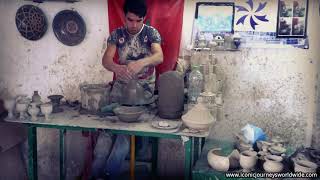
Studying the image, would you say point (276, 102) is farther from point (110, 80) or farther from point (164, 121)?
point (110, 80)

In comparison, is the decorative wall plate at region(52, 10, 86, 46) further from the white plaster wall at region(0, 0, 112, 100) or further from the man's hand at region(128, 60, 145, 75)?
the man's hand at region(128, 60, 145, 75)

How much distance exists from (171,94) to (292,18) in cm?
144

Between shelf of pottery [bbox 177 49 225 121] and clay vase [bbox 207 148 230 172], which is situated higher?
shelf of pottery [bbox 177 49 225 121]

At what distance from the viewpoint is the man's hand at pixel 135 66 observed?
138 inches

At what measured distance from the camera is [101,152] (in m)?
3.59

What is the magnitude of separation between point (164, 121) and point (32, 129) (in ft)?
3.84

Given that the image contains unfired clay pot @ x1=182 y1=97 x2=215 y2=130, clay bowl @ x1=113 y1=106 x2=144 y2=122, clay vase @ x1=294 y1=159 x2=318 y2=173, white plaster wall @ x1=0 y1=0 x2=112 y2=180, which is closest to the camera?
clay vase @ x1=294 y1=159 x2=318 y2=173

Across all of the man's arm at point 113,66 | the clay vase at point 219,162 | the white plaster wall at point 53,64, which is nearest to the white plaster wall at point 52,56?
the white plaster wall at point 53,64

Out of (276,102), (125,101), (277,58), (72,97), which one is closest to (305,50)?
(277,58)

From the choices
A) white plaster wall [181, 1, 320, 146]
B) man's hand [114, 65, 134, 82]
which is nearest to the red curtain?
white plaster wall [181, 1, 320, 146]

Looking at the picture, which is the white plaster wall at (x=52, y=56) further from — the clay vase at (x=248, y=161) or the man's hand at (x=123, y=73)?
the clay vase at (x=248, y=161)

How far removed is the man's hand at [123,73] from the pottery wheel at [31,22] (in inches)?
43.9

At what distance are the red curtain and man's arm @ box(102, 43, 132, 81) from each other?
38cm

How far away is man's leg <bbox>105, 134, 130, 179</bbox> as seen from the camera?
11.7 feet
